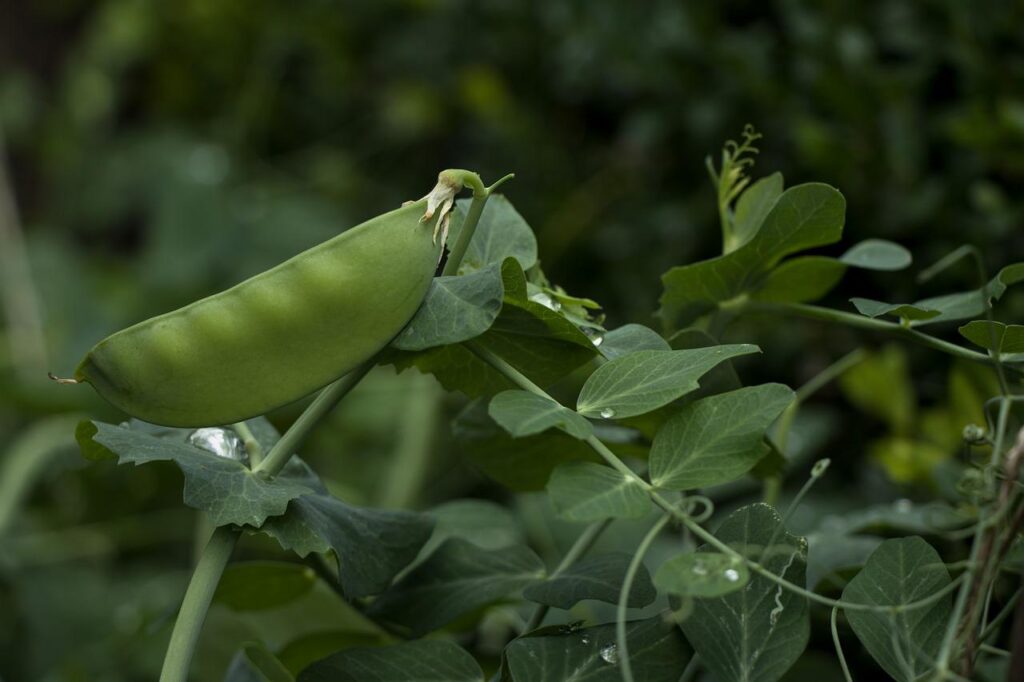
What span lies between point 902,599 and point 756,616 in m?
0.05

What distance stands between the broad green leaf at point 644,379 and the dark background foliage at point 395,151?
24cm

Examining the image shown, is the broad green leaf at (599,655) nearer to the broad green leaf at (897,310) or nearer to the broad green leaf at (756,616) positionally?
the broad green leaf at (756,616)

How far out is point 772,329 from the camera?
87 cm

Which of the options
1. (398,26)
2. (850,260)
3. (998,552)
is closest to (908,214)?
(850,260)

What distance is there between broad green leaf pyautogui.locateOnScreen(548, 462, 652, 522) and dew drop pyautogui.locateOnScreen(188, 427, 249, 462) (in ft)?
0.42

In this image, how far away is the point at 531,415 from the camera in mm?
314

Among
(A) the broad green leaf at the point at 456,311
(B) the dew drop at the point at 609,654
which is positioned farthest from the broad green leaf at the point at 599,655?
(A) the broad green leaf at the point at 456,311

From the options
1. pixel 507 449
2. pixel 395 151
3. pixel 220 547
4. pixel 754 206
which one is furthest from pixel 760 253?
pixel 395 151

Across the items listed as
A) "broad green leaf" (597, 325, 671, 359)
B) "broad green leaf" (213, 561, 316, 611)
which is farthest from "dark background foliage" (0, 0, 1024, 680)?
"broad green leaf" (597, 325, 671, 359)

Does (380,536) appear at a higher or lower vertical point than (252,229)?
higher

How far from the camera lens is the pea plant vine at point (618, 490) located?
0.32m

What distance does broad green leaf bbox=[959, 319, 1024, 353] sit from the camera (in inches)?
14.0

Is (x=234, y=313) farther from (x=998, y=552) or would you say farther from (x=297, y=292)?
(x=998, y=552)

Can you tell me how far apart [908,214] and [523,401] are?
0.54 metres
